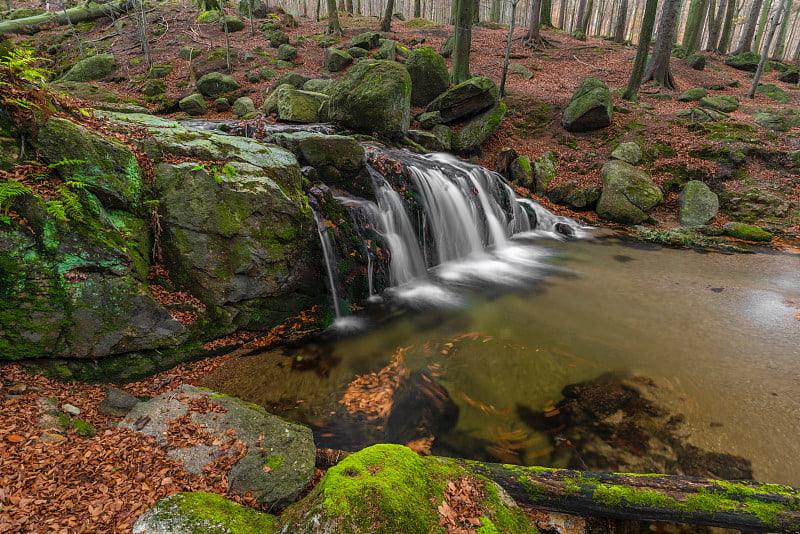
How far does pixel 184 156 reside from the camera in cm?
520

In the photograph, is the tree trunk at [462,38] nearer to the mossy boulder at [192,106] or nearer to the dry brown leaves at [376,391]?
the mossy boulder at [192,106]

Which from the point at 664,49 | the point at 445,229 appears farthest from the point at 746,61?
the point at 445,229

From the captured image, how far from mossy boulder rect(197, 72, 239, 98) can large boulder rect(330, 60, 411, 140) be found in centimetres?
712

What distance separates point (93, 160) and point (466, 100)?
1289 cm

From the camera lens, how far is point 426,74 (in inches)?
580

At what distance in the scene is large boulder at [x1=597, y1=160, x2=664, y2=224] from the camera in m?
10.9

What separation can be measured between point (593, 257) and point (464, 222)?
3.49 meters

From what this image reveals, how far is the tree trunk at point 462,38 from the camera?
14812 mm

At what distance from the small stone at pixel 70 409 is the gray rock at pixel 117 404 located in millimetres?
170

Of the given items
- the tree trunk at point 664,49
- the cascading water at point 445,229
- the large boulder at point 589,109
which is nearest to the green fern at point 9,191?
the cascading water at point 445,229

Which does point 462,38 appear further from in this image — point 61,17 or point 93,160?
point 61,17

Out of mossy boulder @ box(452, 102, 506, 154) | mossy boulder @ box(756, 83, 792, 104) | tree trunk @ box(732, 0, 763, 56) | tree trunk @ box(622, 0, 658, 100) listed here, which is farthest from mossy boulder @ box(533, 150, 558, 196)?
tree trunk @ box(732, 0, 763, 56)

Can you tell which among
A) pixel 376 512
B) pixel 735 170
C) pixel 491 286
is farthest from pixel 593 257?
pixel 376 512

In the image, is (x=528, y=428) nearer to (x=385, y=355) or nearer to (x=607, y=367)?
(x=607, y=367)
